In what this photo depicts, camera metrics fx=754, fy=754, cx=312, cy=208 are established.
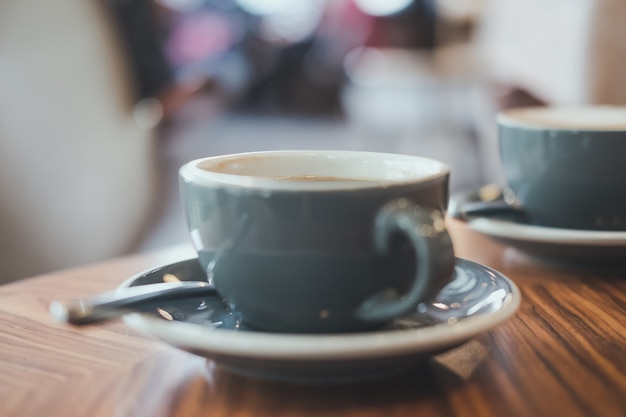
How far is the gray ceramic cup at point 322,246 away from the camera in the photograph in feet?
1.03

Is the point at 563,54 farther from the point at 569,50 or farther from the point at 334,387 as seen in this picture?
the point at 334,387

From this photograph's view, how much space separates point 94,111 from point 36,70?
21 centimetres

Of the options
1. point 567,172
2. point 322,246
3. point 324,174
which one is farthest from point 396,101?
point 322,246

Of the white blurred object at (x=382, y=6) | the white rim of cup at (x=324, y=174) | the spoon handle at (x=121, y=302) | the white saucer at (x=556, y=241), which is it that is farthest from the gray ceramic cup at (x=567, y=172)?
the white blurred object at (x=382, y=6)

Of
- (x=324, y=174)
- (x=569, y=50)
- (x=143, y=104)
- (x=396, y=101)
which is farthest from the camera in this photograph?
(x=396, y=101)

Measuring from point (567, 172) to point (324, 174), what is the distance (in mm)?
186

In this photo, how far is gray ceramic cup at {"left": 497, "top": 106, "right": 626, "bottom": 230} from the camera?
49cm

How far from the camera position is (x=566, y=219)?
53 centimetres

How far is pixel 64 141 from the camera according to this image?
108 cm

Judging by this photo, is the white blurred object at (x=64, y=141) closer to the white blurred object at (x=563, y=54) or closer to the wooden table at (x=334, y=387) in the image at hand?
the wooden table at (x=334, y=387)

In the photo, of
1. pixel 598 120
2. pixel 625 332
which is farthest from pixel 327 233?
pixel 598 120

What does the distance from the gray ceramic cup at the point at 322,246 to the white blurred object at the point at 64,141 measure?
1.85 feet

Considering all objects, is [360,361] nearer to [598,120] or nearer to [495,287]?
[495,287]

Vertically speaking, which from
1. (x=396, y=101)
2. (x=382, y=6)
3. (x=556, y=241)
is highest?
(x=382, y=6)
